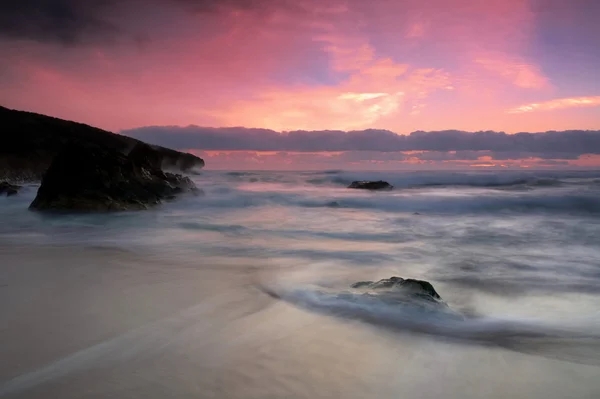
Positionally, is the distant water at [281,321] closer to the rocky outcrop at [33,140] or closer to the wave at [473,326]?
the wave at [473,326]

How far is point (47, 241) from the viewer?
6.00 meters

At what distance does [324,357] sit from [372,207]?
12.7 metres

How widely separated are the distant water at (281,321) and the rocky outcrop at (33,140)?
1770 centimetres

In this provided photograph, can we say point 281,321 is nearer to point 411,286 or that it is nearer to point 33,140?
point 411,286

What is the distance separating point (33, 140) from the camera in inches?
1128

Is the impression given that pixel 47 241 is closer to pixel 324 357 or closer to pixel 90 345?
pixel 90 345

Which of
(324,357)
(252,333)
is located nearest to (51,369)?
(252,333)

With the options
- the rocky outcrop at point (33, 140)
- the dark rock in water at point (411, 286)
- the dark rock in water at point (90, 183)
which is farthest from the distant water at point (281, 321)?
the rocky outcrop at point (33, 140)

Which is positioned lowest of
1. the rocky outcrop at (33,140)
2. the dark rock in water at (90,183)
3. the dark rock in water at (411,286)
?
the dark rock in water at (411,286)

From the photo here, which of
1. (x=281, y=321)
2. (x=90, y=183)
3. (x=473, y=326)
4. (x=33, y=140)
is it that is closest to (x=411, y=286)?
(x=473, y=326)

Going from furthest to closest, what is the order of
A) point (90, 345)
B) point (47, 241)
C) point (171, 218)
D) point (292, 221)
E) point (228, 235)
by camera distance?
point (292, 221) < point (171, 218) < point (228, 235) < point (47, 241) < point (90, 345)

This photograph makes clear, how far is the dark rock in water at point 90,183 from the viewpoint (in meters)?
9.36

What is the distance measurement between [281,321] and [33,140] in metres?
32.2

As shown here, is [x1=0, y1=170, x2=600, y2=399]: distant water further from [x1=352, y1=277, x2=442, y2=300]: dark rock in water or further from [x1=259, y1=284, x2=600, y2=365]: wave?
[x1=352, y1=277, x2=442, y2=300]: dark rock in water
